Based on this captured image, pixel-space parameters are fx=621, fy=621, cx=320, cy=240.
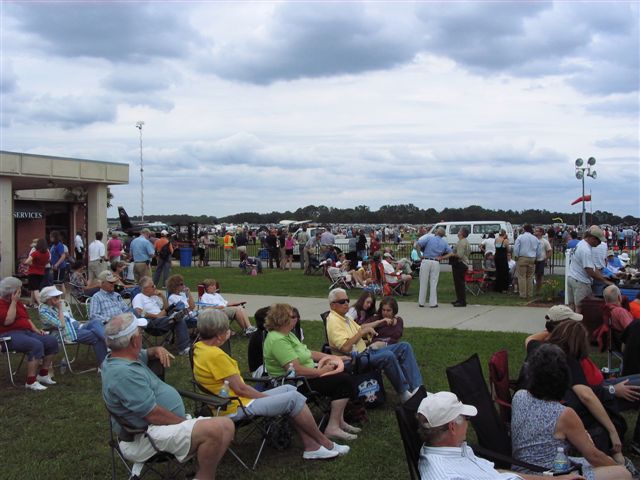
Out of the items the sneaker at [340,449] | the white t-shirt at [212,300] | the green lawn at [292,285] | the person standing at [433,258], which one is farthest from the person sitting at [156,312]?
the green lawn at [292,285]

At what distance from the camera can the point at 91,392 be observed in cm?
686

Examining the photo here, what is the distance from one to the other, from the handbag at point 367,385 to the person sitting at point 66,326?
10.9 feet

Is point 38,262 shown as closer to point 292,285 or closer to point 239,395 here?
point 292,285

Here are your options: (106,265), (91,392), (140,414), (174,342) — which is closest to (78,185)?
(106,265)

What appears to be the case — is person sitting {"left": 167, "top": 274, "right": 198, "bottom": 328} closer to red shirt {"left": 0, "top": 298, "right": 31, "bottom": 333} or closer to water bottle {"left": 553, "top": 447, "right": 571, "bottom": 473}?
red shirt {"left": 0, "top": 298, "right": 31, "bottom": 333}

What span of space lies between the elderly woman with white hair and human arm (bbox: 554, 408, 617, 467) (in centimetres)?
561

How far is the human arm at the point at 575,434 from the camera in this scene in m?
3.67

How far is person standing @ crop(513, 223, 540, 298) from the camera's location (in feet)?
46.3

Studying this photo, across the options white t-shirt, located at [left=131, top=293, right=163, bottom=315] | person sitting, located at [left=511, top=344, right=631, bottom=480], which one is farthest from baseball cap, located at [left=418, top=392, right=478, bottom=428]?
white t-shirt, located at [left=131, top=293, right=163, bottom=315]

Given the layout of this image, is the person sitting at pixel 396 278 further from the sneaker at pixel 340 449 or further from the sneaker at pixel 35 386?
the sneaker at pixel 340 449

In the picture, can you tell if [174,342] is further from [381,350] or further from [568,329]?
[568,329]

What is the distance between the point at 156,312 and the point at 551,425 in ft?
20.5

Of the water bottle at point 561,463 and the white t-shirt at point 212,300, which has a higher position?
the white t-shirt at point 212,300

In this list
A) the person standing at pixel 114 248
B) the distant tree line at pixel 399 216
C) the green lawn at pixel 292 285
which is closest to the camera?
the green lawn at pixel 292 285
